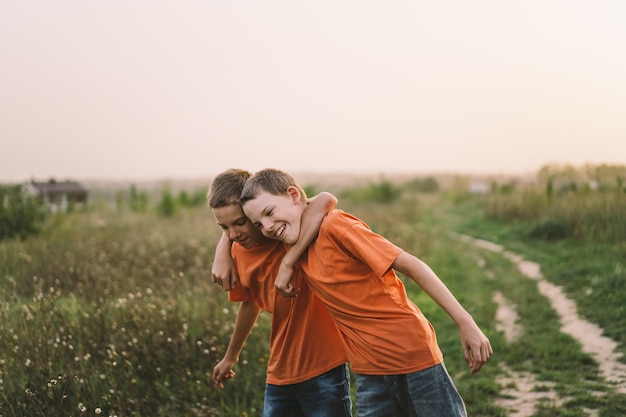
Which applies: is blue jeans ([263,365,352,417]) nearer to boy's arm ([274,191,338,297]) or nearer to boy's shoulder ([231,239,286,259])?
boy's arm ([274,191,338,297])

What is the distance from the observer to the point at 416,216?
23516 mm

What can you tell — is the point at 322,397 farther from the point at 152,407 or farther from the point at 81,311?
the point at 81,311

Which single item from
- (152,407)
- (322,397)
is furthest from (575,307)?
(322,397)

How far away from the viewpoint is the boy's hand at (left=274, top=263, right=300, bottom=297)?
257 cm

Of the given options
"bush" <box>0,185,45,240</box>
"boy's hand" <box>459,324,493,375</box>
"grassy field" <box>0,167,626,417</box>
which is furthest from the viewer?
"bush" <box>0,185,45,240</box>

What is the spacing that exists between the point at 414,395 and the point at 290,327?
2.19 feet

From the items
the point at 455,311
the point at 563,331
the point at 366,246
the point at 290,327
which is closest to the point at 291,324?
the point at 290,327

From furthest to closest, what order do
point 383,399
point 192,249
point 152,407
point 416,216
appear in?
point 416,216
point 192,249
point 152,407
point 383,399

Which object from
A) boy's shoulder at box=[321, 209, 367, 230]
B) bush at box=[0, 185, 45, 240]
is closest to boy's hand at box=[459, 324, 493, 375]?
boy's shoulder at box=[321, 209, 367, 230]

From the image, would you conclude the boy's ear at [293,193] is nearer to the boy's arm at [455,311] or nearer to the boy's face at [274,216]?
the boy's face at [274,216]

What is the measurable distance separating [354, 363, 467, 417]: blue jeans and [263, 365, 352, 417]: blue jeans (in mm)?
263

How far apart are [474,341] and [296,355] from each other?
82 centimetres

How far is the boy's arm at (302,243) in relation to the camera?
8.34 feet

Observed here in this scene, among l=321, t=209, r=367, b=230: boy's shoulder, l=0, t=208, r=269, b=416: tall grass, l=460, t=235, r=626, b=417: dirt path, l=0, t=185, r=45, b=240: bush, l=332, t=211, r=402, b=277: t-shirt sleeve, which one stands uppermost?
l=321, t=209, r=367, b=230: boy's shoulder
